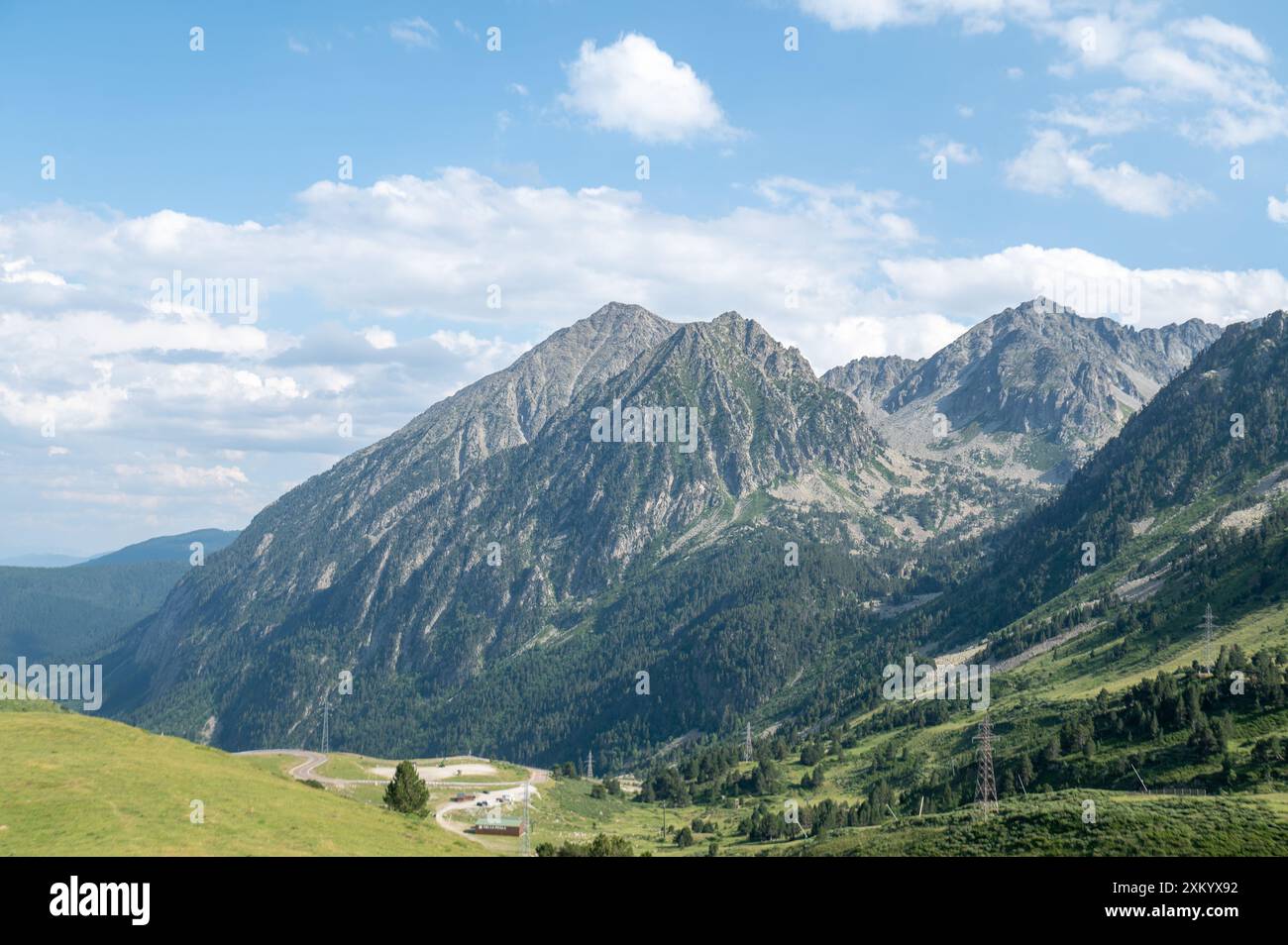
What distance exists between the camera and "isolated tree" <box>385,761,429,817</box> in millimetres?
104000

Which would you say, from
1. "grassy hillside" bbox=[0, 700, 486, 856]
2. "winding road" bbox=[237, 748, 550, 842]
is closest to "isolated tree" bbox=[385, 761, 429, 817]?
"grassy hillside" bbox=[0, 700, 486, 856]

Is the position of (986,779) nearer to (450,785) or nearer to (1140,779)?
(1140,779)

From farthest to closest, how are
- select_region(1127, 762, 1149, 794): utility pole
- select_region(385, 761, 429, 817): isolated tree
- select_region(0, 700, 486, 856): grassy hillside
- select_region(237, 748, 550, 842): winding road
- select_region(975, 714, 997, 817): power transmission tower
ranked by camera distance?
1. select_region(237, 748, 550, 842): winding road
2. select_region(1127, 762, 1149, 794): utility pole
3. select_region(385, 761, 429, 817): isolated tree
4. select_region(975, 714, 997, 817): power transmission tower
5. select_region(0, 700, 486, 856): grassy hillside

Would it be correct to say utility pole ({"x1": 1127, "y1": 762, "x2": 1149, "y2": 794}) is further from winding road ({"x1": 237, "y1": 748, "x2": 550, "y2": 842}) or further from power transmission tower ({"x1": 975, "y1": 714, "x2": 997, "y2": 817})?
winding road ({"x1": 237, "y1": 748, "x2": 550, "y2": 842})

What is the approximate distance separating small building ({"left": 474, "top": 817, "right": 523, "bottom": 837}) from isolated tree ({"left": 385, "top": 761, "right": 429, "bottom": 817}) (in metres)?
15.4

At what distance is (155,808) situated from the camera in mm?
60125

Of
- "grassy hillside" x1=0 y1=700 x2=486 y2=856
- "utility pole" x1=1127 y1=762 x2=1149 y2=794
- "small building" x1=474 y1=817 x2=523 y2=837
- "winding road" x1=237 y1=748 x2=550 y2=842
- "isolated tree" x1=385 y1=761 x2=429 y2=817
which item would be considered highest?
"grassy hillside" x1=0 y1=700 x2=486 y2=856

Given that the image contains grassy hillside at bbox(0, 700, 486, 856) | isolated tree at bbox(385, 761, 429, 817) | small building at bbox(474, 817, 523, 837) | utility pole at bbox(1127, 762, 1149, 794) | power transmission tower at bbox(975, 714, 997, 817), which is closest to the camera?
grassy hillside at bbox(0, 700, 486, 856)

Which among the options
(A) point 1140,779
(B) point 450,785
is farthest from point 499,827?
(A) point 1140,779

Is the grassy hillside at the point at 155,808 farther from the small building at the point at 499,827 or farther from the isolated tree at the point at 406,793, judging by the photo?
the small building at the point at 499,827

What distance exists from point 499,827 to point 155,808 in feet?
232

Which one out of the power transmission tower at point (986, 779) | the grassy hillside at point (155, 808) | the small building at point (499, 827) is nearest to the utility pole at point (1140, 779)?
the power transmission tower at point (986, 779)

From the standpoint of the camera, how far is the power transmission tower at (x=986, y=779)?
273 feet

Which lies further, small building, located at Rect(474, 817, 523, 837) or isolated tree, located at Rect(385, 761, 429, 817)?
small building, located at Rect(474, 817, 523, 837)
